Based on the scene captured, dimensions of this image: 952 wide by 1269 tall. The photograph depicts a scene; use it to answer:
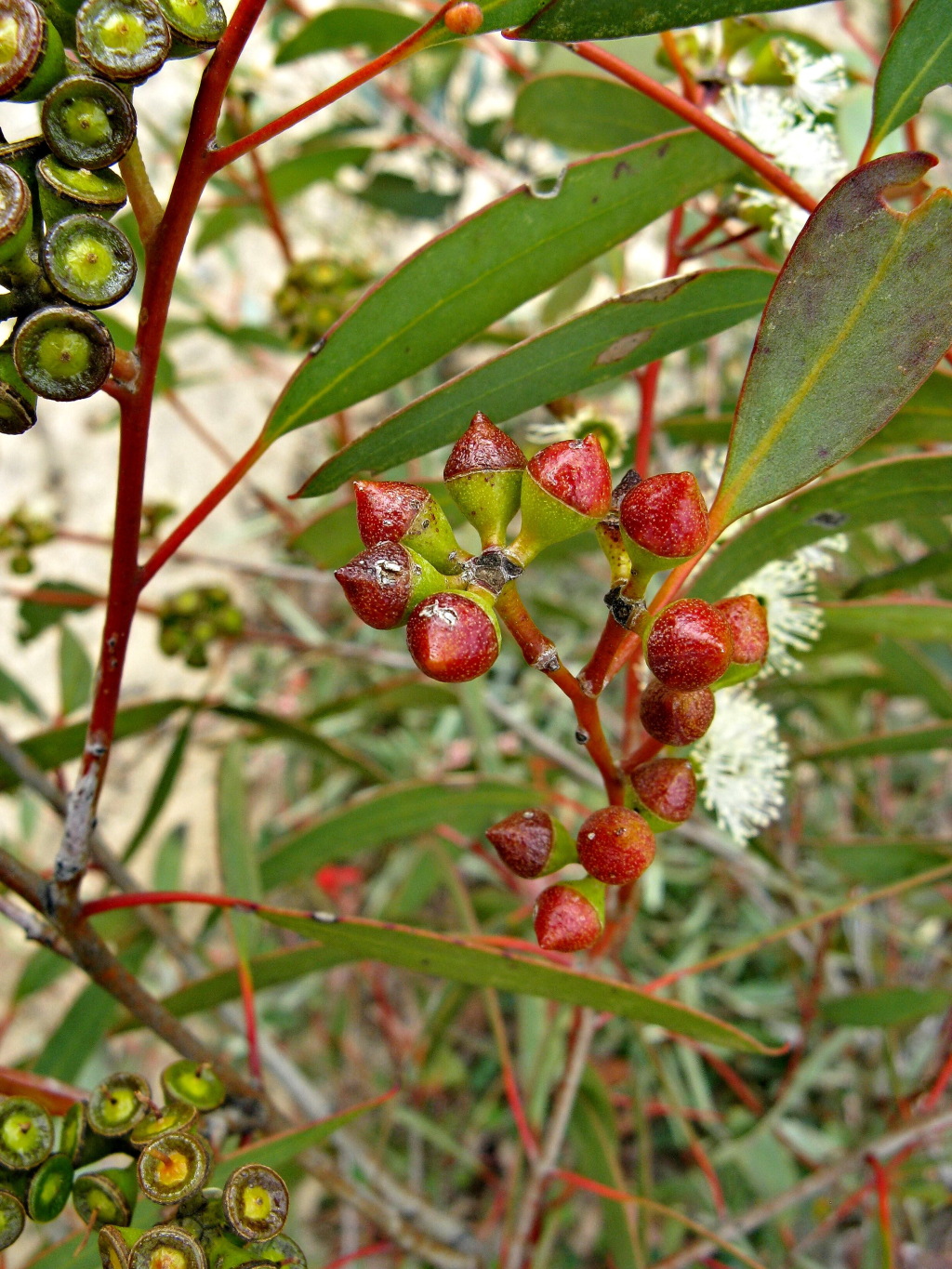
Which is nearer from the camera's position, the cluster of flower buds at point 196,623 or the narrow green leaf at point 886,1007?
the narrow green leaf at point 886,1007

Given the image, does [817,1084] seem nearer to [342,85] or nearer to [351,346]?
[351,346]

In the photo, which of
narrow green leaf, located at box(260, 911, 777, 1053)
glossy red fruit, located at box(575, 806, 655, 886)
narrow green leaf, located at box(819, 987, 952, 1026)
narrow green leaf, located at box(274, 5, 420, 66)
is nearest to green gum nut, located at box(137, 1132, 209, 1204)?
narrow green leaf, located at box(260, 911, 777, 1053)

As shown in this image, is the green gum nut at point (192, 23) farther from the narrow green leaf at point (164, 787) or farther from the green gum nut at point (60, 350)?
the narrow green leaf at point (164, 787)

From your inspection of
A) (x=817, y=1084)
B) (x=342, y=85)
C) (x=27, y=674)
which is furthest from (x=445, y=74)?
(x=817, y=1084)

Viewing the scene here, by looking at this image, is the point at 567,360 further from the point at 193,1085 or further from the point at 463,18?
the point at 193,1085

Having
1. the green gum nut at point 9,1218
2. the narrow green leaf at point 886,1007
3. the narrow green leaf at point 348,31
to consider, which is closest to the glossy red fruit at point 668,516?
the green gum nut at point 9,1218

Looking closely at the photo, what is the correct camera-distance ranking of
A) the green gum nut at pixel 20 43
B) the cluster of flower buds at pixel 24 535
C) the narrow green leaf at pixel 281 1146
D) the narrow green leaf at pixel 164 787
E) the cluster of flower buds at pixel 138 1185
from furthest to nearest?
the cluster of flower buds at pixel 24 535 < the narrow green leaf at pixel 164 787 < the narrow green leaf at pixel 281 1146 < the cluster of flower buds at pixel 138 1185 < the green gum nut at pixel 20 43
